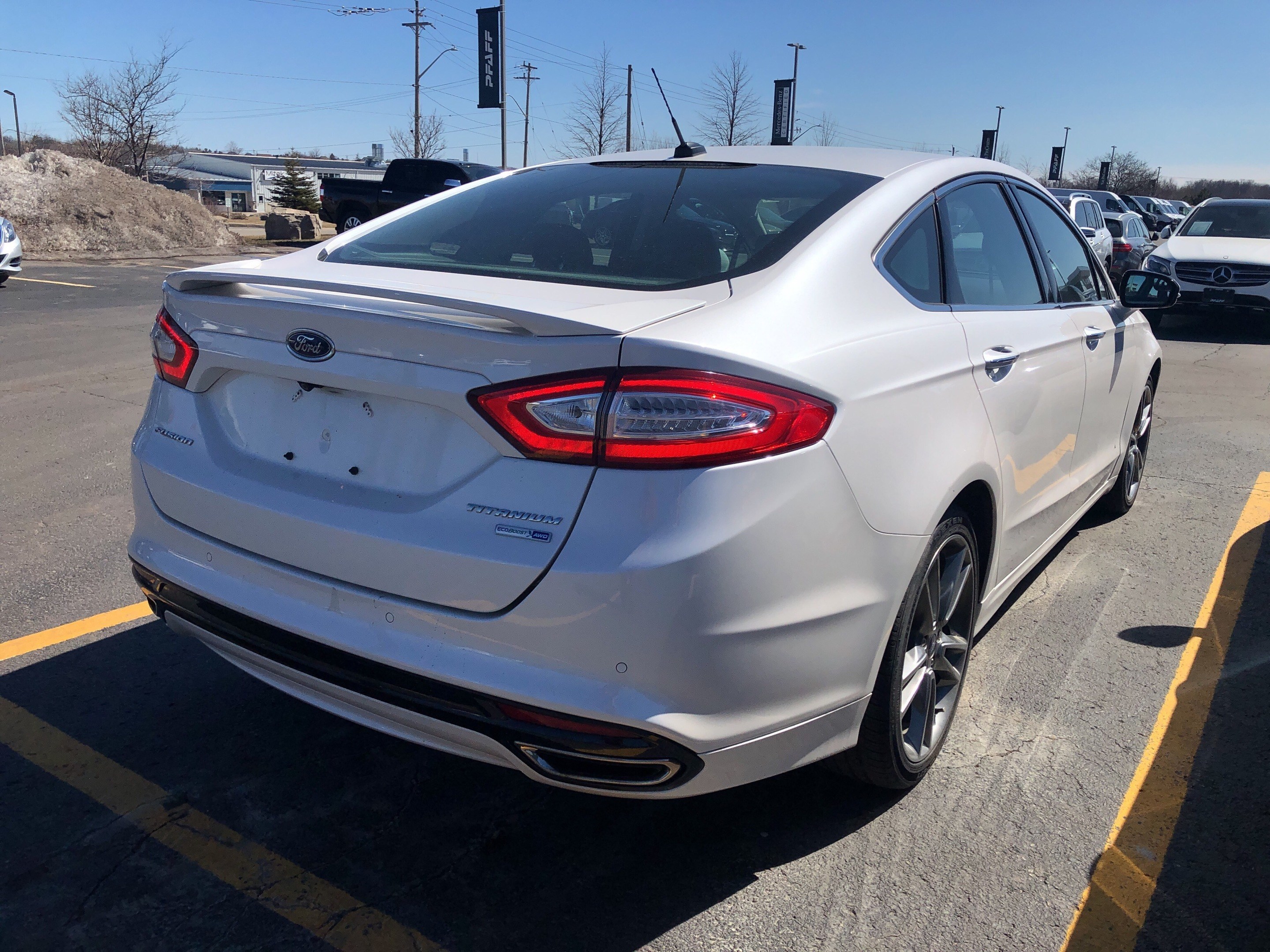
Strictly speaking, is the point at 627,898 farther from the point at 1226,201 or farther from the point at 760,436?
the point at 1226,201

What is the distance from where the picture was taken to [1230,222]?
14.8 m

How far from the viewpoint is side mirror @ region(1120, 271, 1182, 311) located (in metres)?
4.50

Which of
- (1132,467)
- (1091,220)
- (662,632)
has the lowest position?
(1132,467)

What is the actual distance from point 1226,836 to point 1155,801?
19cm

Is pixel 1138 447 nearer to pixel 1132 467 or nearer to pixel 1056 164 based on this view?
pixel 1132 467

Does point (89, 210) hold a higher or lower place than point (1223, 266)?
lower

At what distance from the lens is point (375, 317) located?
2084 mm

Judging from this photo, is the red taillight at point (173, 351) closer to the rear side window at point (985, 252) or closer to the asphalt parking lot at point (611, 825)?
the asphalt parking lot at point (611, 825)

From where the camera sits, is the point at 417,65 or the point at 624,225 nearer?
the point at 624,225

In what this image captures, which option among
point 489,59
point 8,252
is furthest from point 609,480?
point 489,59

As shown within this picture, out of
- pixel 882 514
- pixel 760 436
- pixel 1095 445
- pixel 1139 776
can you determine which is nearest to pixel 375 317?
pixel 760 436

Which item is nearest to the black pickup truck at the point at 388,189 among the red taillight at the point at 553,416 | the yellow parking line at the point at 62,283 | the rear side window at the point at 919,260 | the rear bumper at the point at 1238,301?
the yellow parking line at the point at 62,283

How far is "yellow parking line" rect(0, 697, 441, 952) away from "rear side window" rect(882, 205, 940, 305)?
198 centimetres

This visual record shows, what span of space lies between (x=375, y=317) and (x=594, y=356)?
504 millimetres
